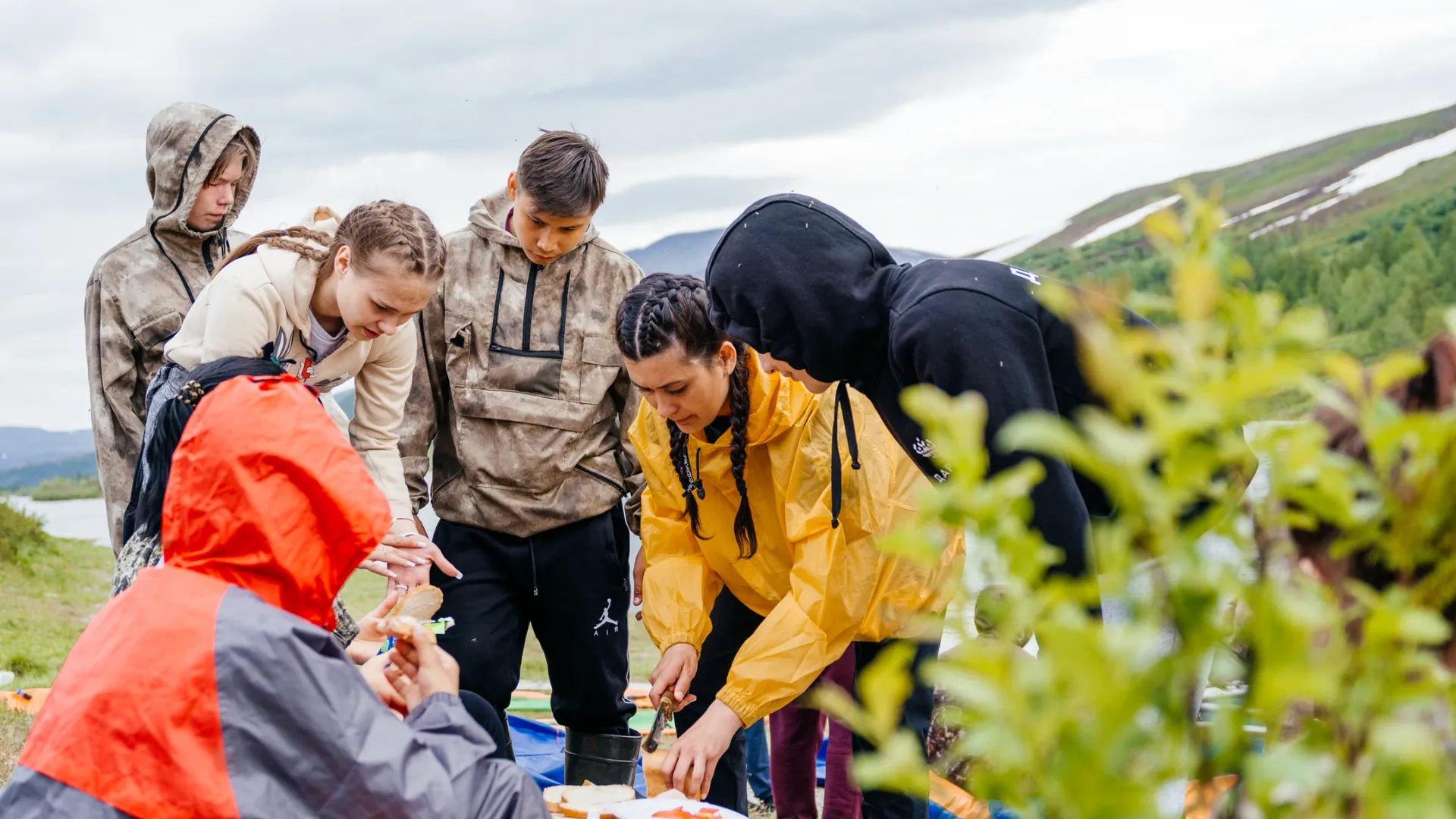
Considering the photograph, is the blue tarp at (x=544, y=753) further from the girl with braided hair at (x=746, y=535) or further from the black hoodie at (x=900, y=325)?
the black hoodie at (x=900, y=325)

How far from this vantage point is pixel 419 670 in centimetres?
212

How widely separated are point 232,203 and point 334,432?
2502mm

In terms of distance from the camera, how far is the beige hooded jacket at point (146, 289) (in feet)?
12.8

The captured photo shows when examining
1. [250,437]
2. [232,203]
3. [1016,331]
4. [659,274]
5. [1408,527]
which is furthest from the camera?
[232,203]

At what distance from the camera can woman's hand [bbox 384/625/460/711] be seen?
208 cm

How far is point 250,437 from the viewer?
72.2 inches

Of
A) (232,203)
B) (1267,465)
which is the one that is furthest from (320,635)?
(232,203)

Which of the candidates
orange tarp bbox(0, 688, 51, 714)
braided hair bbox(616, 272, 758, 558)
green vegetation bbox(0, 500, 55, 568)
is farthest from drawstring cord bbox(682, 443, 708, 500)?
green vegetation bbox(0, 500, 55, 568)

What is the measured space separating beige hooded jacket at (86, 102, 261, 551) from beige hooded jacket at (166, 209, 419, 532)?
0.69 metres

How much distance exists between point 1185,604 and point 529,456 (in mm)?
3095

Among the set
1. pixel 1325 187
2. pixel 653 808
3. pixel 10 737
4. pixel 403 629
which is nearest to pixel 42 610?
pixel 10 737

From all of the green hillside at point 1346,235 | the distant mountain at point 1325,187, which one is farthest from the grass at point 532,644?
the distant mountain at point 1325,187

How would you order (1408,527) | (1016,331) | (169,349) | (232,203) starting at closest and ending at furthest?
1. (1408,527)
2. (1016,331)
3. (169,349)
4. (232,203)

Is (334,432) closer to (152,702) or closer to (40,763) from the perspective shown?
(152,702)
